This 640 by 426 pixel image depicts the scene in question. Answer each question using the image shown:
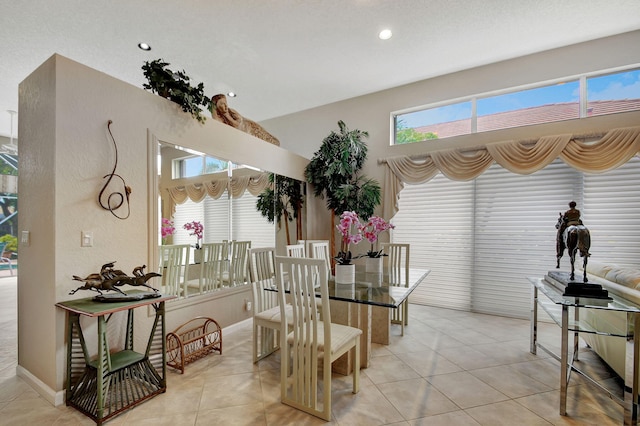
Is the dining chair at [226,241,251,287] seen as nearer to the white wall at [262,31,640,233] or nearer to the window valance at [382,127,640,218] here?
the white wall at [262,31,640,233]

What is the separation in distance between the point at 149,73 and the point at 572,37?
455 cm

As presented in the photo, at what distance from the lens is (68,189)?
1931mm

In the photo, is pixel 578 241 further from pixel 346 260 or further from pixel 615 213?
pixel 615 213

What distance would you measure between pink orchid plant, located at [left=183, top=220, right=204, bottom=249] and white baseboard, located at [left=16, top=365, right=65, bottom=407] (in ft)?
4.65

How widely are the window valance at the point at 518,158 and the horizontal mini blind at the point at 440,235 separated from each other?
1.02 ft

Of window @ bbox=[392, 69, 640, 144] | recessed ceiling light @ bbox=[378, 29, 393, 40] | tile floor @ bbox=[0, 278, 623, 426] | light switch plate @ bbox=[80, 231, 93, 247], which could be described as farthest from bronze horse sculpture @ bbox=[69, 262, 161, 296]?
window @ bbox=[392, 69, 640, 144]

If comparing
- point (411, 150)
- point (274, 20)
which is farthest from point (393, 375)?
point (274, 20)

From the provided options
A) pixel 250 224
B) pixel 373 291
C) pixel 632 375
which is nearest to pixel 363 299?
pixel 373 291

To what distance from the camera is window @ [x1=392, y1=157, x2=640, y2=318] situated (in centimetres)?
328

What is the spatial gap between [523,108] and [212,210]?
415 centimetres

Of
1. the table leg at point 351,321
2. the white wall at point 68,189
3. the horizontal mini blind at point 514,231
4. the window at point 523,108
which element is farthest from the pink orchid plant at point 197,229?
the horizontal mini blind at point 514,231

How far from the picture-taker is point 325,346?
1.68 m

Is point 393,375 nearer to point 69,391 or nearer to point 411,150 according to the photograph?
point 69,391

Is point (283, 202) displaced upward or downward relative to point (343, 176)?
downward
